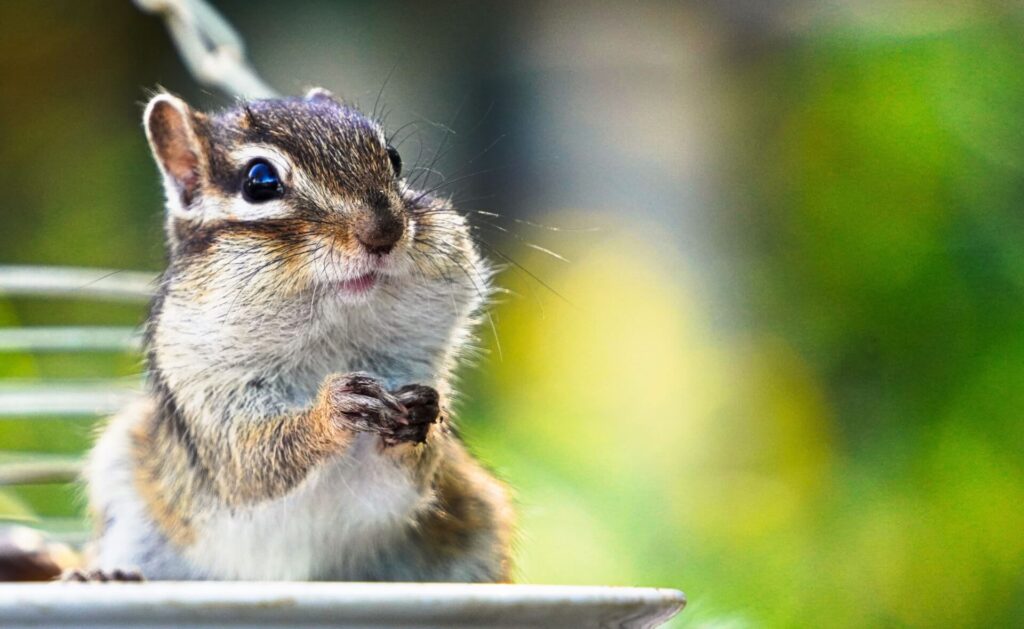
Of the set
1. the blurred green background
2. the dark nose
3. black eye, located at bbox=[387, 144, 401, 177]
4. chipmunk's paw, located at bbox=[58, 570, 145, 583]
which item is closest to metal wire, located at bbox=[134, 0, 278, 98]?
the blurred green background

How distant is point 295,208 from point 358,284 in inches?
2.6

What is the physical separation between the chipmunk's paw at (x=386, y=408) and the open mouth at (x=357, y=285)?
68mm

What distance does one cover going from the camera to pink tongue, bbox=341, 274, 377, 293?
2.56ft

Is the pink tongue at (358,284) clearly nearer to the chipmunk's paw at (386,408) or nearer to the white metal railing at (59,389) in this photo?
the chipmunk's paw at (386,408)

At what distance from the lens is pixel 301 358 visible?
0.84 m

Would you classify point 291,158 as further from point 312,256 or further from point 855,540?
point 855,540

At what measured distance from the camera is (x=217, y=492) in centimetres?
86

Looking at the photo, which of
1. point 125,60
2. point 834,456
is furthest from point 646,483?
point 125,60

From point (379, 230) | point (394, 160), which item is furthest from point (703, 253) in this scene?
point (379, 230)

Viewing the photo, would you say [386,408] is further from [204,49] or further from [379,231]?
[204,49]

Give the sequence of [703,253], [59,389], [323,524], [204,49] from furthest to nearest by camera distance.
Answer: [703,253] < [59,389] < [204,49] < [323,524]

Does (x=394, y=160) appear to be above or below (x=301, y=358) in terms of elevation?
above

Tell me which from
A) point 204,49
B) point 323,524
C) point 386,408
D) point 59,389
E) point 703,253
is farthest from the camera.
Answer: point 703,253

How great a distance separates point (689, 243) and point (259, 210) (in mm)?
1580
